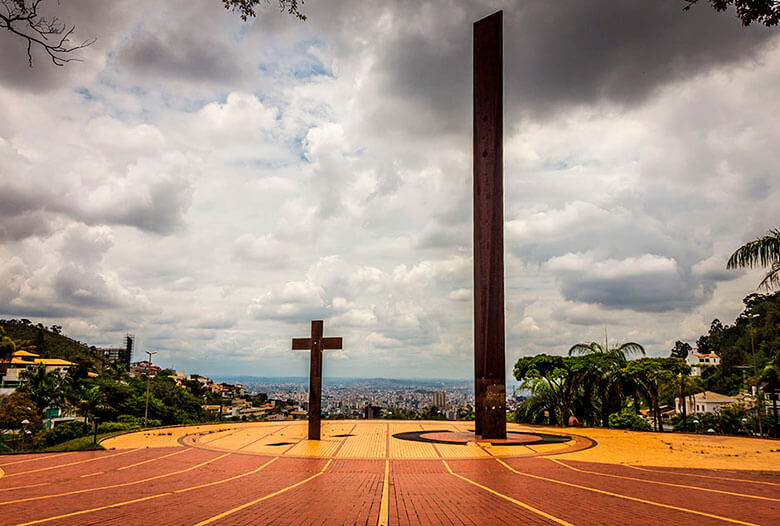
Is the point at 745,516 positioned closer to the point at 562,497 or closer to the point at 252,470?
the point at 562,497

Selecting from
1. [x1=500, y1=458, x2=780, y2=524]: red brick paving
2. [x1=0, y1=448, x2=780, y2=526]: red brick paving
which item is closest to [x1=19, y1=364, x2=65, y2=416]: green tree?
[x1=0, y1=448, x2=780, y2=526]: red brick paving

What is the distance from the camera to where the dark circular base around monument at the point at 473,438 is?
49.8 ft

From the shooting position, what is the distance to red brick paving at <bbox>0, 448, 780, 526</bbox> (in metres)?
6.82

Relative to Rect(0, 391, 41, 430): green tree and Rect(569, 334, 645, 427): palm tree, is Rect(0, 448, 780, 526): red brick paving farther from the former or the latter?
Rect(0, 391, 41, 430): green tree

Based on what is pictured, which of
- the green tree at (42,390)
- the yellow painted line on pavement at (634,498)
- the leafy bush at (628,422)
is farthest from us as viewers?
the green tree at (42,390)

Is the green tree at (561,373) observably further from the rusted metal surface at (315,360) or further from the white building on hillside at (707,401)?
the white building on hillside at (707,401)

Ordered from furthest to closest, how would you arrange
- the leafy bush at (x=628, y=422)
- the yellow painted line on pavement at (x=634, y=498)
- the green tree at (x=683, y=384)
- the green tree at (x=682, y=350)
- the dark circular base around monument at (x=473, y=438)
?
the green tree at (x=682, y=350) < the green tree at (x=683, y=384) < the leafy bush at (x=628, y=422) < the dark circular base around monument at (x=473, y=438) < the yellow painted line on pavement at (x=634, y=498)

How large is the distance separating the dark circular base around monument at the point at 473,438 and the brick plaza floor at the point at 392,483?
620mm

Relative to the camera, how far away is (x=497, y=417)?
15.7 meters

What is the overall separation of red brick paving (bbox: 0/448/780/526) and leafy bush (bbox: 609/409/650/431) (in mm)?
10752

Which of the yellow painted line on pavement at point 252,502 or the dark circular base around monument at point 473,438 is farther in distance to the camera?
the dark circular base around monument at point 473,438

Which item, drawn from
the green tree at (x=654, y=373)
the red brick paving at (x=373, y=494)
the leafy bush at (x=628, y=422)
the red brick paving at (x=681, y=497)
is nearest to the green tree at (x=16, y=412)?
the red brick paving at (x=373, y=494)

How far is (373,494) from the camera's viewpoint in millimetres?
8430

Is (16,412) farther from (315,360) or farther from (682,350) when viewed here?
(682,350)
